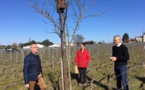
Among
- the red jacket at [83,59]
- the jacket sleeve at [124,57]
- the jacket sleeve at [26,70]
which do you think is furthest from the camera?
the red jacket at [83,59]

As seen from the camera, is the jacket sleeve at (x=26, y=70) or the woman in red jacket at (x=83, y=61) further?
the woman in red jacket at (x=83, y=61)

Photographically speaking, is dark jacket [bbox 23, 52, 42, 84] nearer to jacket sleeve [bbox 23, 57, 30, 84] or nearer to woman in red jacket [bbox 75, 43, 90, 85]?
jacket sleeve [bbox 23, 57, 30, 84]

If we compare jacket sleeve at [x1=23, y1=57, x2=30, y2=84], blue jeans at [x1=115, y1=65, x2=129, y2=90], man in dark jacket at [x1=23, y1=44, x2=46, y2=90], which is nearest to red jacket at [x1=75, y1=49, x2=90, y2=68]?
blue jeans at [x1=115, y1=65, x2=129, y2=90]

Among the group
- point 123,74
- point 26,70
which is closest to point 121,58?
point 123,74

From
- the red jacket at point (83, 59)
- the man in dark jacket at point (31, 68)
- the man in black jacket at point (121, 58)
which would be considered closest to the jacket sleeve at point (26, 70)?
the man in dark jacket at point (31, 68)

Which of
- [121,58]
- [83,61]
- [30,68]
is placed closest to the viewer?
[30,68]

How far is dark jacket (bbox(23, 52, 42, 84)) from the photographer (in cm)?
557

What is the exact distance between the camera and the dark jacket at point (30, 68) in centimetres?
557

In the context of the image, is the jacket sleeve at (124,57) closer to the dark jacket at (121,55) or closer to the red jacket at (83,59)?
the dark jacket at (121,55)

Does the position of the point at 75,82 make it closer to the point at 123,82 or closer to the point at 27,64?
the point at 123,82

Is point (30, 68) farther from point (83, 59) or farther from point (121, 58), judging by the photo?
point (83, 59)

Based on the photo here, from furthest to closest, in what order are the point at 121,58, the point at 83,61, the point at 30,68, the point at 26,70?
the point at 83,61 → the point at 121,58 → the point at 30,68 → the point at 26,70

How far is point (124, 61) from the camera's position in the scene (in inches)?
239

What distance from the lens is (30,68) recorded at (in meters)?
5.69
